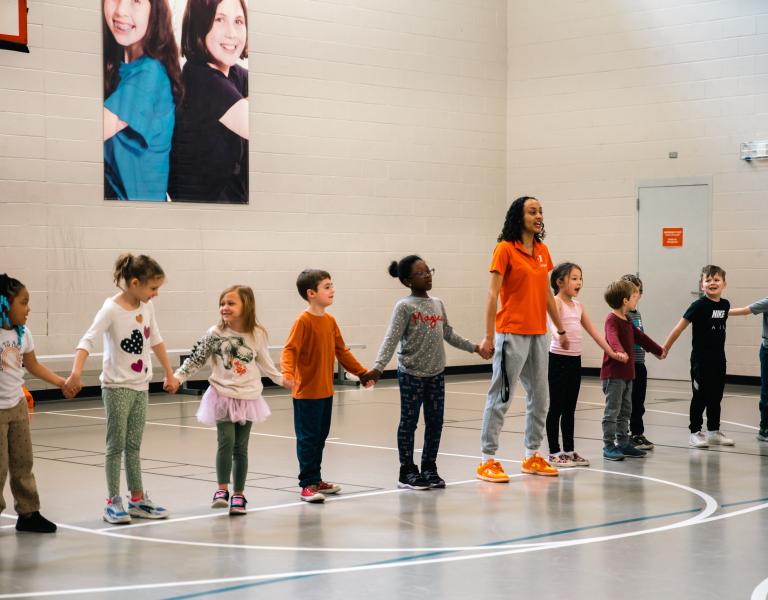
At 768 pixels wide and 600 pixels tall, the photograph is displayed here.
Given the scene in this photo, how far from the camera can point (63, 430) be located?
1000 centimetres

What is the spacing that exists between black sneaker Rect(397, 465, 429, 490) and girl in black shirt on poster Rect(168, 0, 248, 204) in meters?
7.05

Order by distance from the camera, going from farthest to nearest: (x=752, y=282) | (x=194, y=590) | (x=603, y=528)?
(x=752, y=282), (x=603, y=528), (x=194, y=590)

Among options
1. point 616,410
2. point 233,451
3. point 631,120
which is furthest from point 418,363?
point 631,120

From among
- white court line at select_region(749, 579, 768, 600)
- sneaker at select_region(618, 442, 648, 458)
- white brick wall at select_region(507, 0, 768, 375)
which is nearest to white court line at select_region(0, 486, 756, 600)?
white court line at select_region(749, 579, 768, 600)

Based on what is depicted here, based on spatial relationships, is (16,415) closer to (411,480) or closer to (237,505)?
(237,505)

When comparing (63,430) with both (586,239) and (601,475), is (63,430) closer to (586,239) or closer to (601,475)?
(601,475)

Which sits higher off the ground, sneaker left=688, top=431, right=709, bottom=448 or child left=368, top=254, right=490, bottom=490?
child left=368, top=254, right=490, bottom=490

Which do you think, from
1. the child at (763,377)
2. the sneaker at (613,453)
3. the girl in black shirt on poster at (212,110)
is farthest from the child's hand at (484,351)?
the girl in black shirt on poster at (212,110)

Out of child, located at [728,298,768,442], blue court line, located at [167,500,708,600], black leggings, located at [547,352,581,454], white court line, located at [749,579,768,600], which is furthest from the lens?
child, located at [728,298,768,442]

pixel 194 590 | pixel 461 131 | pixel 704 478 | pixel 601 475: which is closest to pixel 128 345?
pixel 194 590

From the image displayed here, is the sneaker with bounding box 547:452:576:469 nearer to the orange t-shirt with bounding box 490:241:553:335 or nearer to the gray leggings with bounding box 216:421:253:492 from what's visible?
the orange t-shirt with bounding box 490:241:553:335

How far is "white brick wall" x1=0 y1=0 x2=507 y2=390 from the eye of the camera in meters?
12.2

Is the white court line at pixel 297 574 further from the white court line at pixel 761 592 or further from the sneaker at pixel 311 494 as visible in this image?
the sneaker at pixel 311 494

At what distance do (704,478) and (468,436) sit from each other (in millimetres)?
2595
